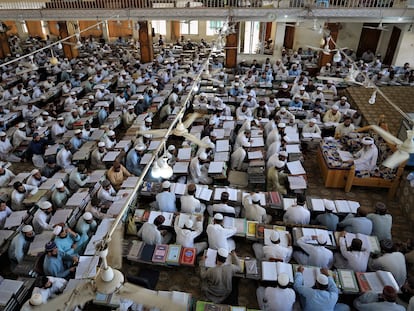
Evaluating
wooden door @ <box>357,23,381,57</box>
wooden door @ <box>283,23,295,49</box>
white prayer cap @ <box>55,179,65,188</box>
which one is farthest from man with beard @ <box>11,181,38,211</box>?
wooden door @ <box>357,23,381,57</box>

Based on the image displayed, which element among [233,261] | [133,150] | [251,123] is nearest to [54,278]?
[233,261]

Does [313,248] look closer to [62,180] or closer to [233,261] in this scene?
[233,261]

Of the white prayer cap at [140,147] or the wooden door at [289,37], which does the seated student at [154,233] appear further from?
the wooden door at [289,37]

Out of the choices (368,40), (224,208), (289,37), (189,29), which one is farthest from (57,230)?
(189,29)

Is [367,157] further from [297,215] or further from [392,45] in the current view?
[392,45]

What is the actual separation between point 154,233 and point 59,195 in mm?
2987

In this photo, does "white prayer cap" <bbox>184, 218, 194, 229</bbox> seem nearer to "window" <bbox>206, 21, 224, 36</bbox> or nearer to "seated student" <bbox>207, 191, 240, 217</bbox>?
"seated student" <bbox>207, 191, 240, 217</bbox>

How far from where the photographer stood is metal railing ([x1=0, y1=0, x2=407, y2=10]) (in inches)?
634

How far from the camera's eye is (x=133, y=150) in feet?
34.8

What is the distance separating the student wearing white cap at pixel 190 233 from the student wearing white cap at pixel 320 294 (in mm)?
2269

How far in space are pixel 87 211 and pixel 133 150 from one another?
8.94 feet

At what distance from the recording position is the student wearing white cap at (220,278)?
6652mm

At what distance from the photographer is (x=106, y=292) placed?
3.12 meters

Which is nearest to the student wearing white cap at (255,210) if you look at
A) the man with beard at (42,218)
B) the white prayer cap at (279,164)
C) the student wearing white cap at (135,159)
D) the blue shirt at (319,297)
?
the white prayer cap at (279,164)
